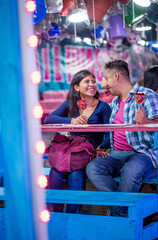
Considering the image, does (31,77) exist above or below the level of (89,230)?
above

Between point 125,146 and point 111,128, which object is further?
point 125,146

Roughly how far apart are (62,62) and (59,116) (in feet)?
19.5

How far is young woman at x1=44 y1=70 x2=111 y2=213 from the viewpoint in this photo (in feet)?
8.17

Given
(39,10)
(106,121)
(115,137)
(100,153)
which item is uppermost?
(39,10)

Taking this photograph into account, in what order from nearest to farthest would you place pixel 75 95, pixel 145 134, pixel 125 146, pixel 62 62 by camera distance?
pixel 145 134 → pixel 125 146 → pixel 75 95 → pixel 62 62

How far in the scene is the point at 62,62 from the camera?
869 centimetres

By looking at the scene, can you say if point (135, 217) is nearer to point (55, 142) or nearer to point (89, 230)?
point (89, 230)

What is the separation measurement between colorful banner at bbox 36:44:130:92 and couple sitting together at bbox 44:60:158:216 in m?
5.28

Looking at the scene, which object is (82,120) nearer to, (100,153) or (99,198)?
(100,153)

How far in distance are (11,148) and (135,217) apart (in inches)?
44.2

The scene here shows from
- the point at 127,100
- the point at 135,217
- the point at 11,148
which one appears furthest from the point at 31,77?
the point at 127,100

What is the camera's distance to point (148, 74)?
3.41 metres

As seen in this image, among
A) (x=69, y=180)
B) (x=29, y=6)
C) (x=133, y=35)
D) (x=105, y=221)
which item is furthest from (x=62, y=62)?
(x=29, y=6)

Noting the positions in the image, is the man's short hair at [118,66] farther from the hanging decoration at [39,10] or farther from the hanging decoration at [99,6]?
the hanging decoration at [99,6]
